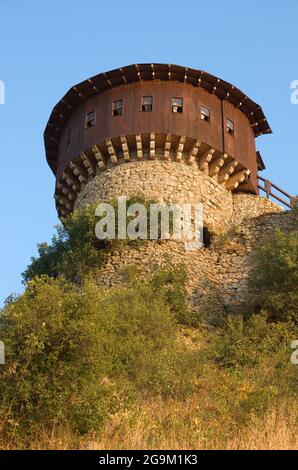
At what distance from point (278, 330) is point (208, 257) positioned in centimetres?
567

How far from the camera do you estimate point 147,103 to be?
23.2 metres

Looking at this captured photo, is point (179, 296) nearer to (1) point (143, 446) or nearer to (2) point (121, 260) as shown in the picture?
(2) point (121, 260)

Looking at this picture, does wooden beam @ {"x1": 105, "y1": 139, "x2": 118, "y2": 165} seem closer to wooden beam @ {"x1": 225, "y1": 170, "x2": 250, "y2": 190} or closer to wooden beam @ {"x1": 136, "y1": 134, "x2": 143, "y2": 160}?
wooden beam @ {"x1": 136, "y1": 134, "x2": 143, "y2": 160}

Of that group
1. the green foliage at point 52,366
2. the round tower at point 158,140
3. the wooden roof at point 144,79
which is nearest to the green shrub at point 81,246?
the round tower at point 158,140

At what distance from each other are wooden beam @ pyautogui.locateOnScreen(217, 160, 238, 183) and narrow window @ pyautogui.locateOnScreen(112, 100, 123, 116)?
173 inches

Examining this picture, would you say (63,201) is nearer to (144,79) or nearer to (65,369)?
(144,79)

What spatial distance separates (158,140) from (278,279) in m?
8.03

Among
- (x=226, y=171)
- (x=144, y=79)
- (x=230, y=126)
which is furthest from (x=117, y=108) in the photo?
(x=226, y=171)

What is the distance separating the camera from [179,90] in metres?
23.5

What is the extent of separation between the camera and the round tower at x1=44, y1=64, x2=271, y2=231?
21.9 metres

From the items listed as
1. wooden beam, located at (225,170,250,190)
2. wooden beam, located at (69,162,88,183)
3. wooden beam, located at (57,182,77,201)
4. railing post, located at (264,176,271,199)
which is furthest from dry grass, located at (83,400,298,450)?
railing post, located at (264,176,271,199)

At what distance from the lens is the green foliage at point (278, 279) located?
16.2 m

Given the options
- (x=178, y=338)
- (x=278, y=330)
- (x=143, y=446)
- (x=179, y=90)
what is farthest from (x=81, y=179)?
(x=143, y=446)

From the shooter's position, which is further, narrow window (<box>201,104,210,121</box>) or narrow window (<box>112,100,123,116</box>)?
narrow window (<box>201,104,210,121</box>)
